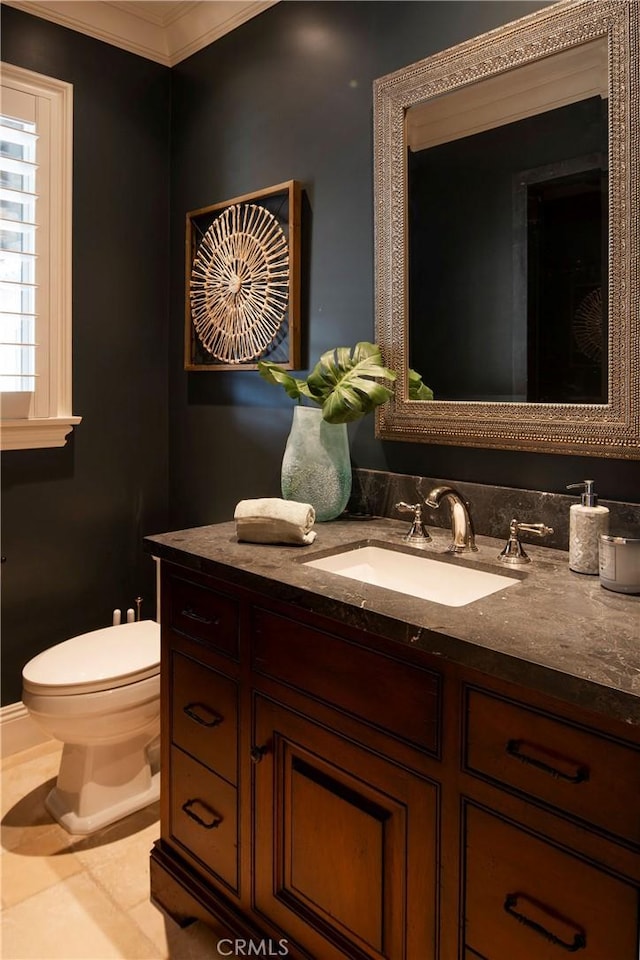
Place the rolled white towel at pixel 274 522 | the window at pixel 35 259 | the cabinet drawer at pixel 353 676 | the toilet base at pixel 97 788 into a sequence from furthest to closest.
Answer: the window at pixel 35 259, the toilet base at pixel 97 788, the rolled white towel at pixel 274 522, the cabinet drawer at pixel 353 676

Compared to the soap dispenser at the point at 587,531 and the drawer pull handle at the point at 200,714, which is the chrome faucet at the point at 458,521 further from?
the drawer pull handle at the point at 200,714

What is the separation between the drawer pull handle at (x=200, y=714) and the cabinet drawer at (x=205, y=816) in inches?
4.3

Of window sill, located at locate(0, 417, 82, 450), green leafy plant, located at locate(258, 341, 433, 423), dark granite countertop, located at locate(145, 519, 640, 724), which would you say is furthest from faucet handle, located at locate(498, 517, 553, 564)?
window sill, located at locate(0, 417, 82, 450)

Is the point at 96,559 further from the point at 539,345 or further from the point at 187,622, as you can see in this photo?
the point at 539,345

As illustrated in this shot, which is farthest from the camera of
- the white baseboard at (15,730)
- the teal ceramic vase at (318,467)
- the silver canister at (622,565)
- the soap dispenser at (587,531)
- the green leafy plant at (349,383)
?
the white baseboard at (15,730)

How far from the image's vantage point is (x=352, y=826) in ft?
4.07

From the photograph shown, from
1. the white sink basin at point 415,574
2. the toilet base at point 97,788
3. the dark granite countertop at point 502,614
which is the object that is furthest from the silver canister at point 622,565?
the toilet base at point 97,788

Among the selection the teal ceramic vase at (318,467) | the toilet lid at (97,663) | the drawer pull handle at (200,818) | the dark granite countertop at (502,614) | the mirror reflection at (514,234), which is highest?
the mirror reflection at (514,234)

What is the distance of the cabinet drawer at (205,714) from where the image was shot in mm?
1508

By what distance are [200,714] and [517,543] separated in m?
0.82

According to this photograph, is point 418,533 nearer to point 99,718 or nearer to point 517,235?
point 517,235

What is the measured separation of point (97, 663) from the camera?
2070 mm

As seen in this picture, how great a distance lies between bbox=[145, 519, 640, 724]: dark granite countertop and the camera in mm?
902

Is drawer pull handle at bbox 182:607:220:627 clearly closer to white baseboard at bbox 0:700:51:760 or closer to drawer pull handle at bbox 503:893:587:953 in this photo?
drawer pull handle at bbox 503:893:587:953
